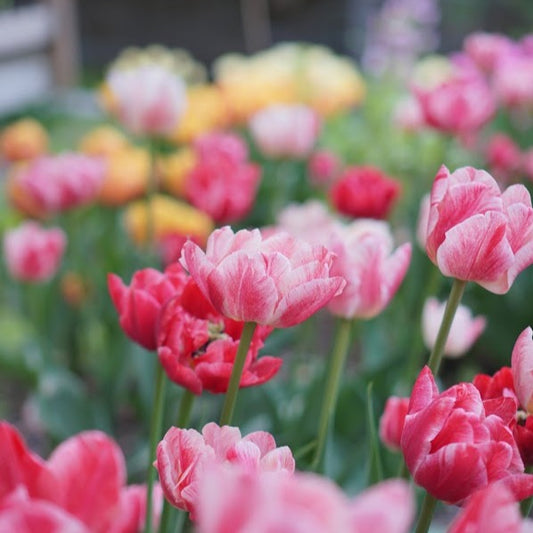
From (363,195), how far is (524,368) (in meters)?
0.56

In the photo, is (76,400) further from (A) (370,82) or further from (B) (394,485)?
(A) (370,82)

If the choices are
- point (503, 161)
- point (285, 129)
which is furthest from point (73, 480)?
point (503, 161)

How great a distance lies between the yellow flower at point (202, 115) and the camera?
66.5 inches

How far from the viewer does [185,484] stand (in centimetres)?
31

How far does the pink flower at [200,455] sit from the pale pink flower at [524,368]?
9 cm

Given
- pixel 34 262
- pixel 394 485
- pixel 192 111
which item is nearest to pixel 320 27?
pixel 192 111

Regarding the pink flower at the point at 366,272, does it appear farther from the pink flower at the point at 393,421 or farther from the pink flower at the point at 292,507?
the pink flower at the point at 292,507

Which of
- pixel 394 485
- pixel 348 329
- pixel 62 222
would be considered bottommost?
pixel 62 222

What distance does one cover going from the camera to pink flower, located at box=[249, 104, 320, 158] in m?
1.14

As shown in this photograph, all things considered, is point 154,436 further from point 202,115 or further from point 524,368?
point 202,115

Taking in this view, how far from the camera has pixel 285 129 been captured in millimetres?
1144

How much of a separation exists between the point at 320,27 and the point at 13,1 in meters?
1.74

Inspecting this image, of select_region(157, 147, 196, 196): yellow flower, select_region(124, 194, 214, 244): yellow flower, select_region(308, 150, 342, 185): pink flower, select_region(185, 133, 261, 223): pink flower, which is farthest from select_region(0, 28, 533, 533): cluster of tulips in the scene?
select_region(157, 147, 196, 196): yellow flower

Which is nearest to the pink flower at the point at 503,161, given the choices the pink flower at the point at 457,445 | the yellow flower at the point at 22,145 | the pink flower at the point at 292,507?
the yellow flower at the point at 22,145
